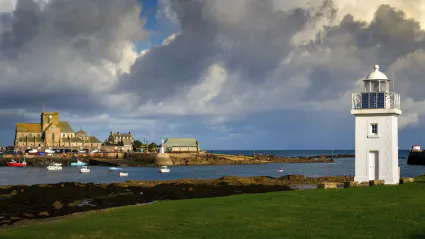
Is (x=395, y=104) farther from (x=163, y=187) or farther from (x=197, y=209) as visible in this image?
(x=163, y=187)

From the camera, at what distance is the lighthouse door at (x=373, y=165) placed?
35.0 m

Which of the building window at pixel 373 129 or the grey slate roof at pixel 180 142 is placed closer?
the building window at pixel 373 129

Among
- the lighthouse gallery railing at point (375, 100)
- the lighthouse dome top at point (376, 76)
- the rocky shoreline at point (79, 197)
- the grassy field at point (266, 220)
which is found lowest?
the rocky shoreline at point (79, 197)

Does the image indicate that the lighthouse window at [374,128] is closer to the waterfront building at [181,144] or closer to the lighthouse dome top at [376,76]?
the lighthouse dome top at [376,76]

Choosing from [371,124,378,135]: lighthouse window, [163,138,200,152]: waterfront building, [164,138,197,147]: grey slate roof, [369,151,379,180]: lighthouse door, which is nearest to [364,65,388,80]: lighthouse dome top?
[371,124,378,135]: lighthouse window

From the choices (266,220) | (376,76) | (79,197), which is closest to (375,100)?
(376,76)

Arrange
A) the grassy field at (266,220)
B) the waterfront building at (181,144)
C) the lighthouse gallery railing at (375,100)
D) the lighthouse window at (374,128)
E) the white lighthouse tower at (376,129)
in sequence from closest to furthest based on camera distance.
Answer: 1. the grassy field at (266,220)
2. the white lighthouse tower at (376,129)
3. the lighthouse gallery railing at (375,100)
4. the lighthouse window at (374,128)
5. the waterfront building at (181,144)

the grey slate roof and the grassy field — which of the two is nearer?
the grassy field

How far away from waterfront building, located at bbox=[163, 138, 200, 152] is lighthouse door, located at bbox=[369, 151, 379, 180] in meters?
157

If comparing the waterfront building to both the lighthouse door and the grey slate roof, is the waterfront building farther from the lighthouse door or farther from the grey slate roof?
the lighthouse door

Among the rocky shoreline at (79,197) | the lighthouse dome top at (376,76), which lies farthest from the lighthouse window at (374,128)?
the rocky shoreline at (79,197)

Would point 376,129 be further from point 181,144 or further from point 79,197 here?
point 181,144

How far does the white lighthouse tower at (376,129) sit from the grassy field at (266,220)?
7111 mm

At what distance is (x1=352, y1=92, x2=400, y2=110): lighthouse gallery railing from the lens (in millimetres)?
34500
